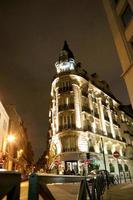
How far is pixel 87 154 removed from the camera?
110 feet

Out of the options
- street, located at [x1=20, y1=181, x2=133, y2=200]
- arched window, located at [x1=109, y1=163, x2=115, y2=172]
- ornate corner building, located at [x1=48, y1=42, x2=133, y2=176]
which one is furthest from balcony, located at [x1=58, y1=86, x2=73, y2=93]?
street, located at [x1=20, y1=181, x2=133, y2=200]

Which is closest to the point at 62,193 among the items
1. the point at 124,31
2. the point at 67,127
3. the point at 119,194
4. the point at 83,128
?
the point at 119,194

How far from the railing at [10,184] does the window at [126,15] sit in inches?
689

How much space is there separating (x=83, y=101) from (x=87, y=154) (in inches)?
487

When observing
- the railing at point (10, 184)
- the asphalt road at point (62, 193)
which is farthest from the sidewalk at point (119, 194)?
the railing at point (10, 184)

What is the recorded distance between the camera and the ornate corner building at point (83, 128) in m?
33.2

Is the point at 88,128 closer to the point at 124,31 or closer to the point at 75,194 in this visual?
the point at 124,31

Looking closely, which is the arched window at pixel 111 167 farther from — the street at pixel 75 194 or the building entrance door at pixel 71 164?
the street at pixel 75 194

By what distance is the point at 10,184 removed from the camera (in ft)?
6.21

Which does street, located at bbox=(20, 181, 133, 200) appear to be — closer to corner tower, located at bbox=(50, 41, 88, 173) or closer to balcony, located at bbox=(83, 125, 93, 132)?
corner tower, located at bbox=(50, 41, 88, 173)

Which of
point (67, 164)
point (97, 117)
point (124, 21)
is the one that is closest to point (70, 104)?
point (97, 117)

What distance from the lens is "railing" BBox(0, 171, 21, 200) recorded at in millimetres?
1757

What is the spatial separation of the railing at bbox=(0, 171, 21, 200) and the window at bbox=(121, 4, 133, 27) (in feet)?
57.4

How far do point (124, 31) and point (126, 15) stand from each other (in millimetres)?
1627
